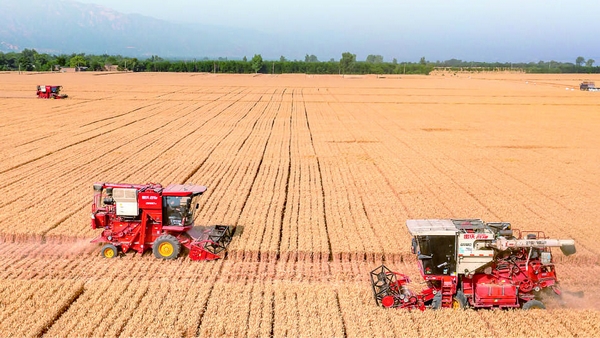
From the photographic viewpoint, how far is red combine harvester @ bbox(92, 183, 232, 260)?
1472 centimetres

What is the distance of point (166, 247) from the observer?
14.8 metres

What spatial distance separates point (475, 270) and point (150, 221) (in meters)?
8.09

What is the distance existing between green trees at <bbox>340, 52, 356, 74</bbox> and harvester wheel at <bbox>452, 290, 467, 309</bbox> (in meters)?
144

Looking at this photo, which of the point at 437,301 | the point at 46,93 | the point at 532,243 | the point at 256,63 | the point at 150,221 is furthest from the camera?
the point at 256,63

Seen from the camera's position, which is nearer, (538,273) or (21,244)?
(538,273)

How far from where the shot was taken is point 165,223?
15031 mm

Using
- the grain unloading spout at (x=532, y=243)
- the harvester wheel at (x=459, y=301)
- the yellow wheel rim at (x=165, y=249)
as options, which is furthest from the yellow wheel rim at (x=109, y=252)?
the grain unloading spout at (x=532, y=243)

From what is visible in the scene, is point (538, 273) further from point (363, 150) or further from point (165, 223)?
point (363, 150)

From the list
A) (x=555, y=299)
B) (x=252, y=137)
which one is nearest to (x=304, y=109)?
(x=252, y=137)

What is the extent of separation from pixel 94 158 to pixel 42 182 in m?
5.02

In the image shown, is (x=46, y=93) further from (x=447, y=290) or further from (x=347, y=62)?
(x=347, y=62)

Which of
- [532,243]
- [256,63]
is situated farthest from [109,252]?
[256,63]

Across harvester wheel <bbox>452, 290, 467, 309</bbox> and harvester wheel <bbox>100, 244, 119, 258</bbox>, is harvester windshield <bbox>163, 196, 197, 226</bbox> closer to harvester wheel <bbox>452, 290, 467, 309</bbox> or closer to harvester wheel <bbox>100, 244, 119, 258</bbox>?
harvester wheel <bbox>100, 244, 119, 258</bbox>

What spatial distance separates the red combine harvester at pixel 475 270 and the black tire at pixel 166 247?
5.41 meters
